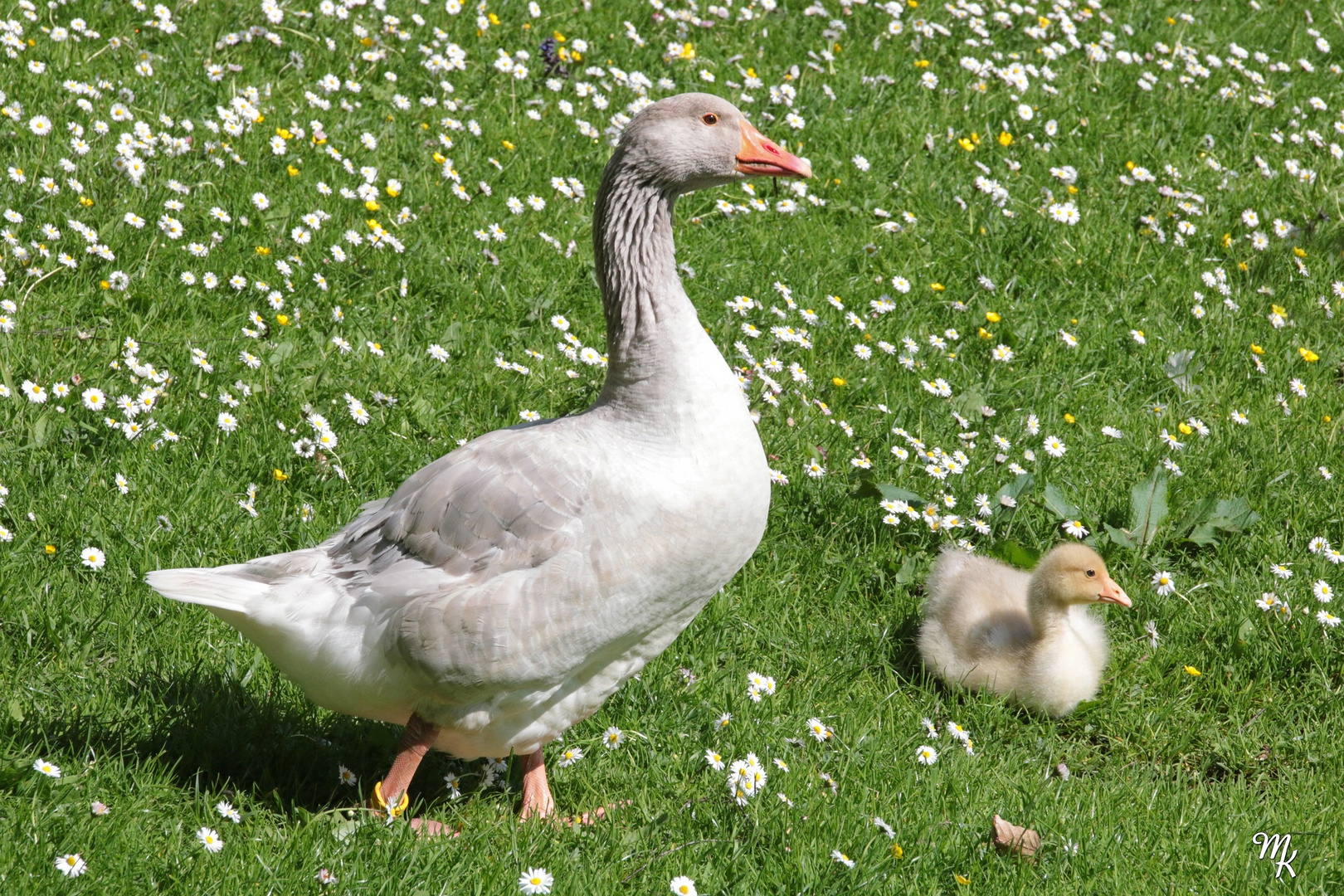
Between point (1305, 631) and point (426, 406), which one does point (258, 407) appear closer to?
point (426, 406)

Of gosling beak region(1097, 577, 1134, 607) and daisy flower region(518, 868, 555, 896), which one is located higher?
daisy flower region(518, 868, 555, 896)

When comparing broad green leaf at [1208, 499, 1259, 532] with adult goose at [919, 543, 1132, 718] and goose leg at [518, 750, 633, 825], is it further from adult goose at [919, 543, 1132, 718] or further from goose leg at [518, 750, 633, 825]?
goose leg at [518, 750, 633, 825]

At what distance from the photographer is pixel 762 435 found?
6.00 meters

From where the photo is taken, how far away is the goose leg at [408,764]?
13.1 ft

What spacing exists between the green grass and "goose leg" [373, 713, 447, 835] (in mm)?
189

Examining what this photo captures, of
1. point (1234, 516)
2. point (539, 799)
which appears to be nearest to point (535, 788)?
point (539, 799)

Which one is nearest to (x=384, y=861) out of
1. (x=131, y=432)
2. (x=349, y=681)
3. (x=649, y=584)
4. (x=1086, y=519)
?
(x=349, y=681)

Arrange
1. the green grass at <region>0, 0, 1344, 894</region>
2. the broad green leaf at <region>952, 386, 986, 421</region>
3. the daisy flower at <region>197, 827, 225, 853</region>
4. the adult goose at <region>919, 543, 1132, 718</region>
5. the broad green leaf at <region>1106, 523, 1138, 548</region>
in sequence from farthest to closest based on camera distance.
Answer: the broad green leaf at <region>952, 386, 986, 421</region>, the broad green leaf at <region>1106, 523, 1138, 548</region>, the adult goose at <region>919, 543, 1132, 718</region>, the green grass at <region>0, 0, 1344, 894</region>, the daisy flower at <region>197, 827, 225, 853</region>

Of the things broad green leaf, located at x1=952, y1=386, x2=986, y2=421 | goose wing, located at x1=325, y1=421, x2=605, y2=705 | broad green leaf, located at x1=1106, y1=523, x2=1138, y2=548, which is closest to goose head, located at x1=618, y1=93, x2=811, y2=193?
goose wing, located at x1=325, y1=421, x2=605, y2=705

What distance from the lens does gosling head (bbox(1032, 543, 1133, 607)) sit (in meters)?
5.07

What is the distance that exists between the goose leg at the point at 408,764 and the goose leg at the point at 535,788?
32 cm

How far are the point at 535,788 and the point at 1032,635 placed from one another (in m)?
2.18

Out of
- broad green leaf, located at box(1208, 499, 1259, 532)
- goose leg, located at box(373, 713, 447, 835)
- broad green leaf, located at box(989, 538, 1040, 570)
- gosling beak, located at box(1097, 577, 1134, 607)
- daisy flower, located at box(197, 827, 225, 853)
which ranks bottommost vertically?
broad green leaf, located at box(989, 538, 1040, 570)

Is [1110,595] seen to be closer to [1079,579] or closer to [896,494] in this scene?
[1079,579]
